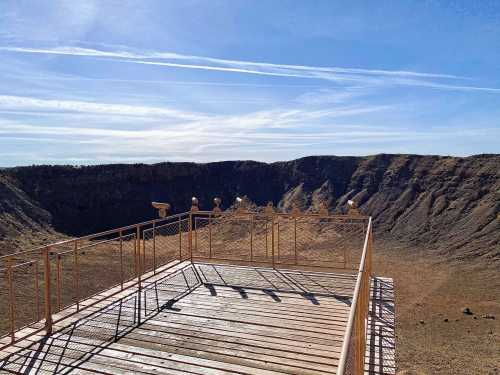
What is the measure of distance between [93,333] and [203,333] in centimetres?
151

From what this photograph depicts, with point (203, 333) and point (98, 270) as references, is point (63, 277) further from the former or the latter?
point (203, 333)

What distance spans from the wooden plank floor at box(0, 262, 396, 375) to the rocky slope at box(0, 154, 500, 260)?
14.7m

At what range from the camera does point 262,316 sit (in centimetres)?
670

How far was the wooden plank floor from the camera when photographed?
5.09 metres

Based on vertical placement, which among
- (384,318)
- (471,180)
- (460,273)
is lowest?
(460,273)

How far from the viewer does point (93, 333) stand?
238 inches

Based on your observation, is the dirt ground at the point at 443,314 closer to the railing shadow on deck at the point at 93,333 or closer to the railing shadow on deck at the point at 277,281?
the railing shadow on deck at the point at 277,281

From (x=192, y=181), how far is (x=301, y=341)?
95.1 ft

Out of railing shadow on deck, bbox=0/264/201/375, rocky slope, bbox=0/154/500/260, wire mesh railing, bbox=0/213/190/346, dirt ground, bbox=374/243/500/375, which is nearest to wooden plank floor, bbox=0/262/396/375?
railing shadow on deck, bbox=0/264/201/375

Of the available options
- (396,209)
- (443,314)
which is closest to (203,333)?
(443,314)

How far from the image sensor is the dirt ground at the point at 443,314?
856 cm

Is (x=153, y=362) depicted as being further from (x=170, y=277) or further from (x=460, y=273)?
(x=460, y=273)

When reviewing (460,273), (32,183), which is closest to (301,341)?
(460,273)

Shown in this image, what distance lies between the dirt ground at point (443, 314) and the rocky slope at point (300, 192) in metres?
2.52
